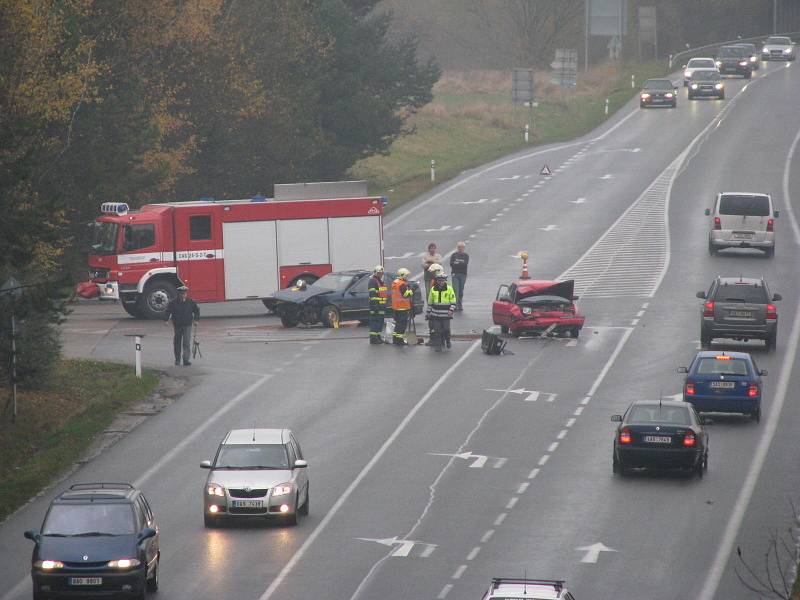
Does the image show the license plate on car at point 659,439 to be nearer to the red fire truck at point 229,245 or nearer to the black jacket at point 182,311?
the black jacket at point 182,311

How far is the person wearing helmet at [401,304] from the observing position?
39.1 m

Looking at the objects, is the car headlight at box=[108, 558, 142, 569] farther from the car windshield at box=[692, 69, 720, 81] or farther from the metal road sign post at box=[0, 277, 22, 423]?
the car windshield at box=[692, 69, 720, 81]

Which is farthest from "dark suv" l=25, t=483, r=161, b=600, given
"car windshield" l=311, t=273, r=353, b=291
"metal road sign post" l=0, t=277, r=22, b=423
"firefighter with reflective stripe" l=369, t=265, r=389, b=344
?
"car windshield" l=311, t=273, r=353, b=291

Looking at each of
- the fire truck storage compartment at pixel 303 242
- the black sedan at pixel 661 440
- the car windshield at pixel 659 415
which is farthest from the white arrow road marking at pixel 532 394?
the fire truck storage compartment at pixel 303 242

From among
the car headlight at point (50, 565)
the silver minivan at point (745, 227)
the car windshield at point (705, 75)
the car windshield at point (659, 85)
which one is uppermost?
the car windshield at point (705, 75)

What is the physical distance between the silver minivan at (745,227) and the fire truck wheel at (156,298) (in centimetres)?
1764

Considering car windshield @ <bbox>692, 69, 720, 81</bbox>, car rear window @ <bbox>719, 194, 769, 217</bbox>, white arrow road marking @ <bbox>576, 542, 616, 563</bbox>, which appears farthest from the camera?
car windshield @ <bbox>692, 69, 720, 81</bbox>

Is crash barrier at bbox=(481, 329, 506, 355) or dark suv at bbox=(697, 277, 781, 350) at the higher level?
dark suv at bbox=(697, 277, 781, 350)

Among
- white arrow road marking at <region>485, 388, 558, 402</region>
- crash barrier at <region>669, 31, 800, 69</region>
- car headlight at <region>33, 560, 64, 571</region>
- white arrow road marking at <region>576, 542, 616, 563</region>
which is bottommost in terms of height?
white arrow road marking at <region>576, 542, 616, 563</region>

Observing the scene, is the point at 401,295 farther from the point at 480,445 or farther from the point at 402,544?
the point at 402,544

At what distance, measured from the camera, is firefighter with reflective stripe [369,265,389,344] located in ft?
128

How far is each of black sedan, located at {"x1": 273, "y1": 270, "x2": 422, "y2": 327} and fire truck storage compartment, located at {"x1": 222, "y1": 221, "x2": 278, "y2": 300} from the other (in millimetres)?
2985

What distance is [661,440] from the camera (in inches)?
1045

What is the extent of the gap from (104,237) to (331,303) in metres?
7.19
